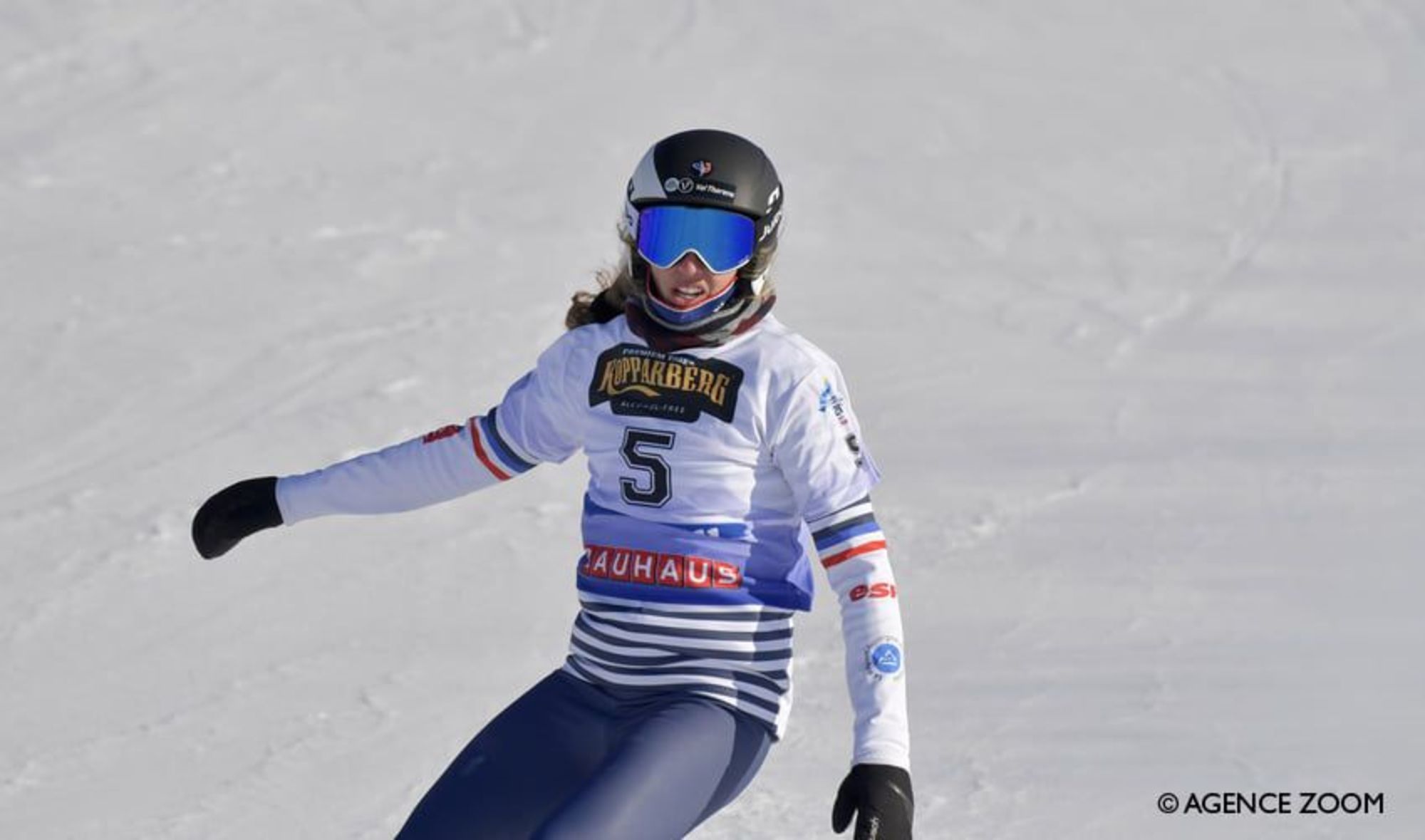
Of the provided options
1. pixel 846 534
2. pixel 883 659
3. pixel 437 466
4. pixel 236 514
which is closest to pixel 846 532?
pixel 846 534

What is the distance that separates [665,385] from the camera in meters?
4.03

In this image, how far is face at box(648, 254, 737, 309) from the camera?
4.02 m

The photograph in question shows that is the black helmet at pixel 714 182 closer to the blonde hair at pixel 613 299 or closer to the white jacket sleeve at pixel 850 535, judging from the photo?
the blonde hair at pixel 613 299

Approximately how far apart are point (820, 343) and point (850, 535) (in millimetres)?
4433

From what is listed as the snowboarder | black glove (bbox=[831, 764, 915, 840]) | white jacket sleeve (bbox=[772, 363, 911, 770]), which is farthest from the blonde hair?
black glove (bbox=[831, 764, 915, 840])

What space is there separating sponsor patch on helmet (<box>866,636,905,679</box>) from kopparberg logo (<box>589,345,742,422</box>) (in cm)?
50

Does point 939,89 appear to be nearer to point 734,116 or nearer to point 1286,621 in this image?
point 734,116

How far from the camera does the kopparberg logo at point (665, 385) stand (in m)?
3.99

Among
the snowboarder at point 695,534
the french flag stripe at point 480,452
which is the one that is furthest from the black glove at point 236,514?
the snowboarder at point 695,534

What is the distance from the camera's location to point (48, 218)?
371 inches

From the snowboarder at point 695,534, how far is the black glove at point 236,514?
702mm

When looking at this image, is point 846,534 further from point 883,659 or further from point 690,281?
point 690,281

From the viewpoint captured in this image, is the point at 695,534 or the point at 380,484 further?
the point at 380,484

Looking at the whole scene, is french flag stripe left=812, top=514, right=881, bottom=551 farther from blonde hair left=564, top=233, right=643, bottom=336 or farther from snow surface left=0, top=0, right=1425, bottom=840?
snow surface left=0, top=0, right=1425, bottom=840
